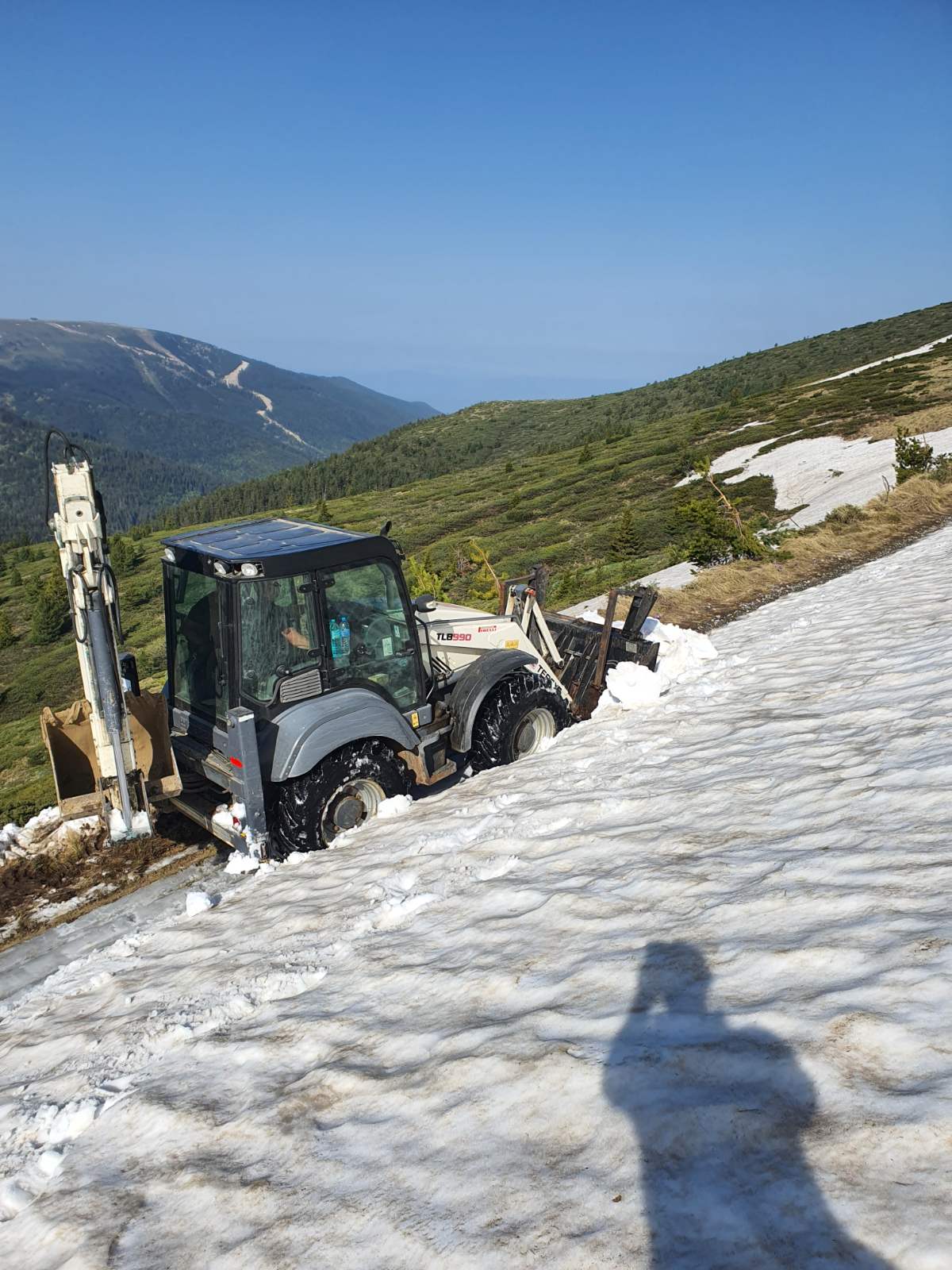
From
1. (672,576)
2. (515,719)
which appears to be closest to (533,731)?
(515,719)

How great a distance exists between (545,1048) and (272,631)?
3.95 meters

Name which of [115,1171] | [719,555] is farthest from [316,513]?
[115,1171]

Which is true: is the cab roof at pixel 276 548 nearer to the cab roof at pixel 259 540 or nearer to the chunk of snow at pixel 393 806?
the cab roof at pixel 259 540

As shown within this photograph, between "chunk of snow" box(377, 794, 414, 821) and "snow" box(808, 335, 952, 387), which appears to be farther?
"snow" box(808, 335, 952, 387)

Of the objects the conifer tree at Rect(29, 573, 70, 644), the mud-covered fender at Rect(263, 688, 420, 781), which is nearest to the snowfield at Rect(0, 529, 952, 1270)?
the mud-covered fender at Rect(263, 688, 420, 781)

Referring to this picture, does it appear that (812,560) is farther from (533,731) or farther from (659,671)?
(533,731)

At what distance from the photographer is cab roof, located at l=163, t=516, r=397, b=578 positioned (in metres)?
6.38

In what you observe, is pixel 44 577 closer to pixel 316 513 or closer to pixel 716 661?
pixel 316 513

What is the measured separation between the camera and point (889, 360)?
3049 inches

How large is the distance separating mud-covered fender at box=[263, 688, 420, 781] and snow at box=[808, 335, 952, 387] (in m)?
75.9

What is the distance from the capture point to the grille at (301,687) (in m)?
6.60

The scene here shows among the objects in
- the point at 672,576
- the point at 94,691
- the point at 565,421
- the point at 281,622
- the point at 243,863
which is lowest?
the point at 243,863

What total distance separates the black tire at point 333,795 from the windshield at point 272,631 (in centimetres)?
78

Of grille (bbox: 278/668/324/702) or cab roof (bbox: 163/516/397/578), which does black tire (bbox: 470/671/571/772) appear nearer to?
grille (bbox: 278/668/324/702)
